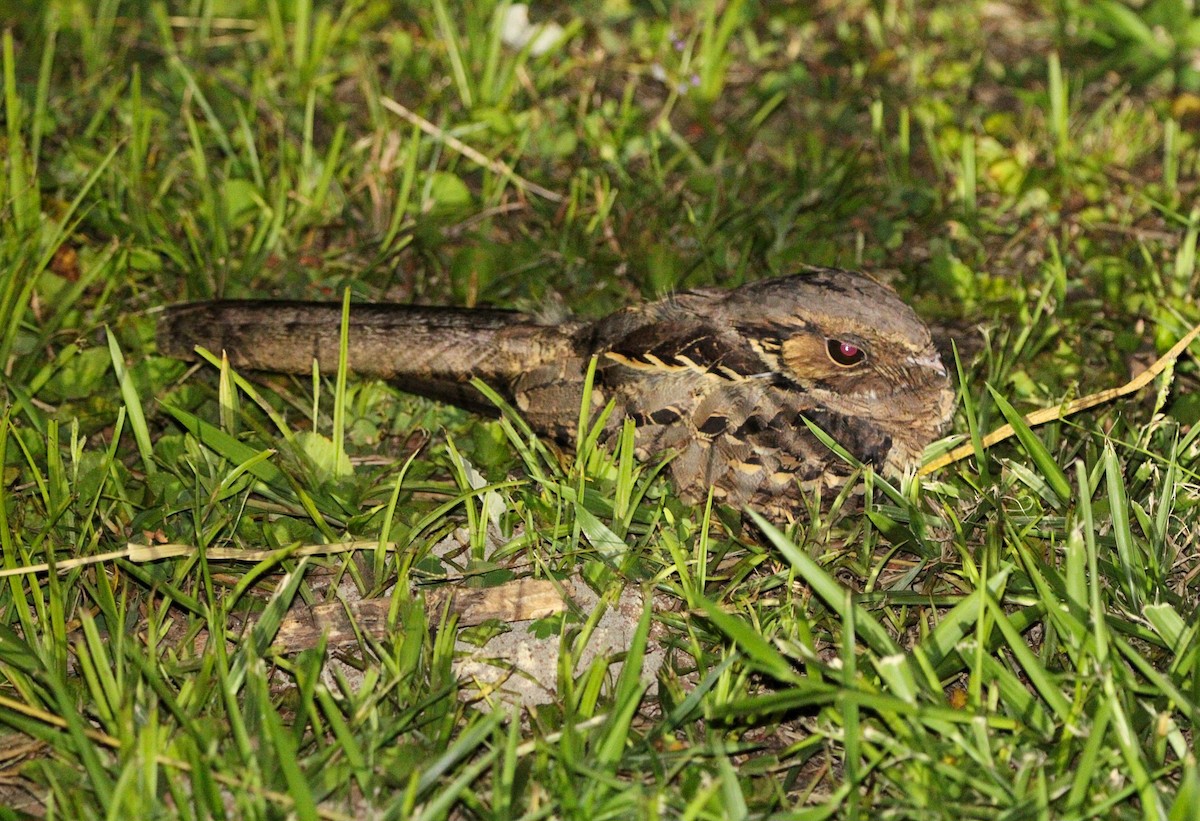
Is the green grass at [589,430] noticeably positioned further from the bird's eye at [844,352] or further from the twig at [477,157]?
the bird's eye at [844,352]

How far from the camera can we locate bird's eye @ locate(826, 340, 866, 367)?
3016mm

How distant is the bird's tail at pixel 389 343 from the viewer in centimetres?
321

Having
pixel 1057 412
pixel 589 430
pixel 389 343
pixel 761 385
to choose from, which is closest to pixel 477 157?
pixel 389 343

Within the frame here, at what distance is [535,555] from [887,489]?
76 centimetres

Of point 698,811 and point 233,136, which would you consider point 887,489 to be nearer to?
point 698,811

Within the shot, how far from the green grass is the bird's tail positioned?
9 centimetres

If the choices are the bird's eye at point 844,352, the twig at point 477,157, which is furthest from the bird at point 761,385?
the twig at point 477,157

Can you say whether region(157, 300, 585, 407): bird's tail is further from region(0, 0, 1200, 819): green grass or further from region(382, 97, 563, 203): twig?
region(382, 97, 563, 203): twig

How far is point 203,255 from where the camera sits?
360 cm

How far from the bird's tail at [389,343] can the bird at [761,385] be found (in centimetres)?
3

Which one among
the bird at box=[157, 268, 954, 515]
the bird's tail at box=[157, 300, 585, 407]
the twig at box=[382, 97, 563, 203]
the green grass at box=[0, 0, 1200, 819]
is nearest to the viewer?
the green grass at box=[0, 0, 1200, 819]

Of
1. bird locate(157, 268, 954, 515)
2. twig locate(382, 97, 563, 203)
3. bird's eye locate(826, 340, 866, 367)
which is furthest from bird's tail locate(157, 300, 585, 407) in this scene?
twig locate(382, 97, 563, 203)

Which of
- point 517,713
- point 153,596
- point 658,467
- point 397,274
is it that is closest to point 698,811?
point 517,713

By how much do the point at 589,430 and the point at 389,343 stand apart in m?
0.56
